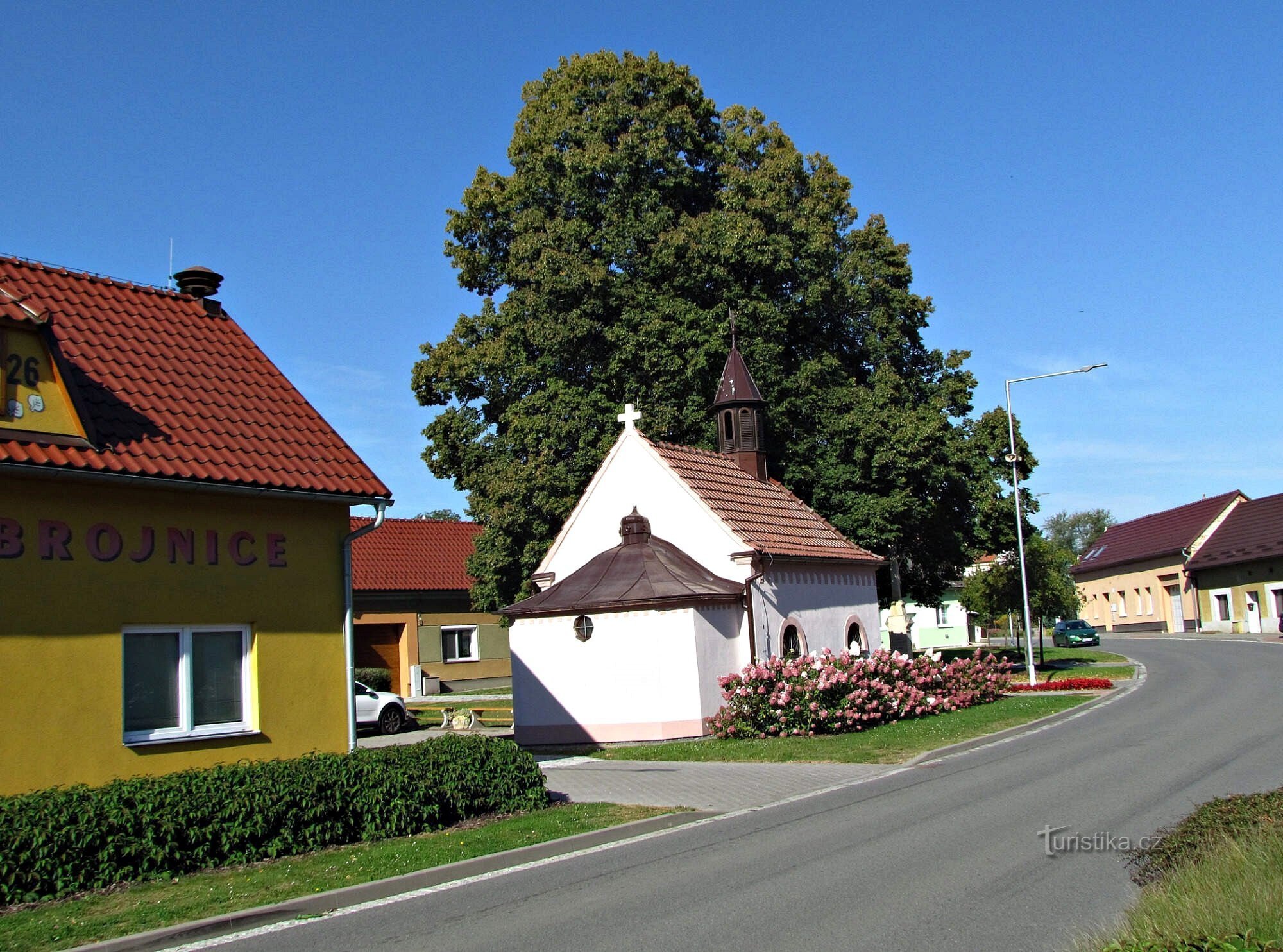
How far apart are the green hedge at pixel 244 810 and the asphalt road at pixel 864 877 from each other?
2.12m

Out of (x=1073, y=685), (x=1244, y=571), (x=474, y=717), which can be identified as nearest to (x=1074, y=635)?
(x=1244, y=571)

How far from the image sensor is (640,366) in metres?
31.1

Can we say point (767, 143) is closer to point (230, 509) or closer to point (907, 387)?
point (907, 387)

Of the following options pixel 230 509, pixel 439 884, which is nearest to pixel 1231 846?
pixel 439 884

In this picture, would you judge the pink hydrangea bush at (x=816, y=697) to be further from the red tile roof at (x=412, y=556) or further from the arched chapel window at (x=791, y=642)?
the red tile roof at (x=412, y=556)

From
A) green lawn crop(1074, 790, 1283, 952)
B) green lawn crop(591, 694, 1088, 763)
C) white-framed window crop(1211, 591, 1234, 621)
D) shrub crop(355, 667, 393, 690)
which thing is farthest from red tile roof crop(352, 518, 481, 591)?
white-framed window crop(1211, 591, 1234, 621)

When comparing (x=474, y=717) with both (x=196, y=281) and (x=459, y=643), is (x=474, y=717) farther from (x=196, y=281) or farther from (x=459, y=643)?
(x=459, y=643)

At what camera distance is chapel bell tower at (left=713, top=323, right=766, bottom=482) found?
3003 centimetres

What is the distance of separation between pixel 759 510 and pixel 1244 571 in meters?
42.4

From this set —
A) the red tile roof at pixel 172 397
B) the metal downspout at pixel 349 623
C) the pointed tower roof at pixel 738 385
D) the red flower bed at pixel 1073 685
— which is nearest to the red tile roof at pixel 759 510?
the pointed tower roof at pixel 738 385

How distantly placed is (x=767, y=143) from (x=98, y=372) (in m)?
26.4

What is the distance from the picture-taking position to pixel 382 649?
42.8 meters

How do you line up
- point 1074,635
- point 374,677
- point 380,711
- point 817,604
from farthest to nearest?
point 1074,635 < point 374,677 < point 380,711 < point 817,604

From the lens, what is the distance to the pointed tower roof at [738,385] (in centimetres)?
2998
